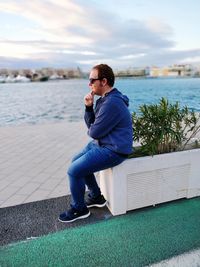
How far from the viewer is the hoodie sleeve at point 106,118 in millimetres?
2527

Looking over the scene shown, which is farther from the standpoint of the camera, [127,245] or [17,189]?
[17,189]

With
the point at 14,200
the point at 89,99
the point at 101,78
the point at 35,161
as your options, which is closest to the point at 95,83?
the point at 101,78

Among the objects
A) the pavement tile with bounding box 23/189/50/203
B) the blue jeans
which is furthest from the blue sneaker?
the pavement tile with bounding box 23/189/50/203

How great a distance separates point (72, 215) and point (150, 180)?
3.12 ft

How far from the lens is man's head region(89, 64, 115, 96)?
266 centimetres

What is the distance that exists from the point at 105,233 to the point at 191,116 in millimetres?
1817

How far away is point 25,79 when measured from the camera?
47469mm

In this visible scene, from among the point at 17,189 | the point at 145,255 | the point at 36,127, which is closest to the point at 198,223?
the point at 145,255

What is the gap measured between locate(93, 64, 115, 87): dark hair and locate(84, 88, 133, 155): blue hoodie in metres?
0.12

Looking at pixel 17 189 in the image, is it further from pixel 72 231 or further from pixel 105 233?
pixel 105 233

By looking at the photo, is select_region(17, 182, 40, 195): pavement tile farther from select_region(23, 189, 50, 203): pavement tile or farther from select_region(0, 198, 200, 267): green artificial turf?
select_region(0, 198, 200, 267): green artificial turf

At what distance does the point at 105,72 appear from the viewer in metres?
2.67

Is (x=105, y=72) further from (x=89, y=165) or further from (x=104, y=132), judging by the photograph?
(x=89, y=165)

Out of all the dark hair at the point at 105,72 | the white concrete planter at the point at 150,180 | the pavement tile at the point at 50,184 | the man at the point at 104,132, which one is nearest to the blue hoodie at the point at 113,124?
the man at the point at 104,132
